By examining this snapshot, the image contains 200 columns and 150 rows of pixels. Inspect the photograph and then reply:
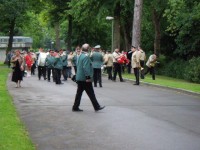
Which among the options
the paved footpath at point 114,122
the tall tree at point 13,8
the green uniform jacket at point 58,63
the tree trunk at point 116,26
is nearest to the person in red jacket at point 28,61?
the green uniform jacket at point 58,63

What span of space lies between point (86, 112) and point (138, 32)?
21.6 m

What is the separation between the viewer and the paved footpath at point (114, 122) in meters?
9.56

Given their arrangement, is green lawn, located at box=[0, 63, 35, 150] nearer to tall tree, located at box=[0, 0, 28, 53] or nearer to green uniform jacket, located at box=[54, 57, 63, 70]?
green uniform jacket, located at box=[54, 57, 63, 70]

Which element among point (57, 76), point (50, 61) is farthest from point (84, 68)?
point (50, 61)

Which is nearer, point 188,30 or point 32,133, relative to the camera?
point 32,133

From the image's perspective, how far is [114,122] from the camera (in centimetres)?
1223

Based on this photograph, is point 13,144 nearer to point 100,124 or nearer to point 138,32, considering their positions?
point 100,124

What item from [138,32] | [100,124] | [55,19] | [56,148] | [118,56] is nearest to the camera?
[56,148]

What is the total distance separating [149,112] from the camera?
1439cm

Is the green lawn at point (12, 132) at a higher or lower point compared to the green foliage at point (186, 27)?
lower

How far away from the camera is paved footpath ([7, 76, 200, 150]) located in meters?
9.56

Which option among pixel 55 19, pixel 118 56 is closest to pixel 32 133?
pixel 118 56

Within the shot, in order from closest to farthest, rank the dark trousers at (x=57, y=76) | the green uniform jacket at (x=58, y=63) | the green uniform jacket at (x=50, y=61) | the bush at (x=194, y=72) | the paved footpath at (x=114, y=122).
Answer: the paved footpath at (x=114, y=122) < the dark trousers at (x=57, y=76) < the green uniform jacket at (x=58, y=63) < the green uniform jacket at (x=50, y=61) < the bush at (x=194, y=72)

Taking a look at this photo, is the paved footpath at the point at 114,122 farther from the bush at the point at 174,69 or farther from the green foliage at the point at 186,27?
the bush at the point at 174,69
